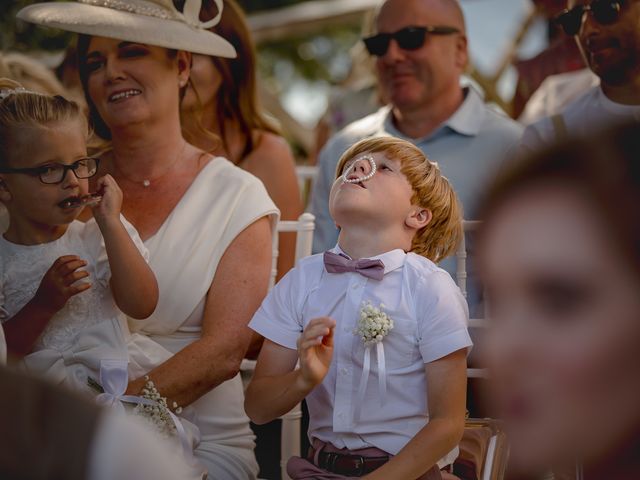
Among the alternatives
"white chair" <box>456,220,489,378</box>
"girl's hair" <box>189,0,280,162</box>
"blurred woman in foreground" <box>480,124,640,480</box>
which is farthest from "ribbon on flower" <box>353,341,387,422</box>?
"girl's hair" <box>189,0,280,162</box>

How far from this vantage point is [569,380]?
1.00 meters

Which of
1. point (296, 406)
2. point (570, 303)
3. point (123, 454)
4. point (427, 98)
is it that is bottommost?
point (296, 406)

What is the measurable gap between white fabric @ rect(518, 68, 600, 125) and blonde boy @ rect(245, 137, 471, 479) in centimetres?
226

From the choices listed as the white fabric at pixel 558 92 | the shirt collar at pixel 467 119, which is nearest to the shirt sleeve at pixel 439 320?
the shirt collar at pixel 467 119

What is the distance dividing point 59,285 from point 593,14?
1.76m

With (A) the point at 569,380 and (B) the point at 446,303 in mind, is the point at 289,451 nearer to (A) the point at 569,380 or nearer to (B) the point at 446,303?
(B) the point at 446,303

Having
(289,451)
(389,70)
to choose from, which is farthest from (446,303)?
(389,70)

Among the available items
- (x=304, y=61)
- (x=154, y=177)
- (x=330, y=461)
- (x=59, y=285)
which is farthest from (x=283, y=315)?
(x=304, y=61)

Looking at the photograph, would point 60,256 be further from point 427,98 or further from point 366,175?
point 427,98

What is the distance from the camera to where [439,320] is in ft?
Answer: 6.66

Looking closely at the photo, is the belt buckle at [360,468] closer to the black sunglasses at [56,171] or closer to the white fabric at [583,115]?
the black sunglasses at [56,171]

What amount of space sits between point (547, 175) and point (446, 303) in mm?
1073

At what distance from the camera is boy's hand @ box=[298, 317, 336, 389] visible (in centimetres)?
185

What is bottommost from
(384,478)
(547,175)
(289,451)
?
(289,451)
